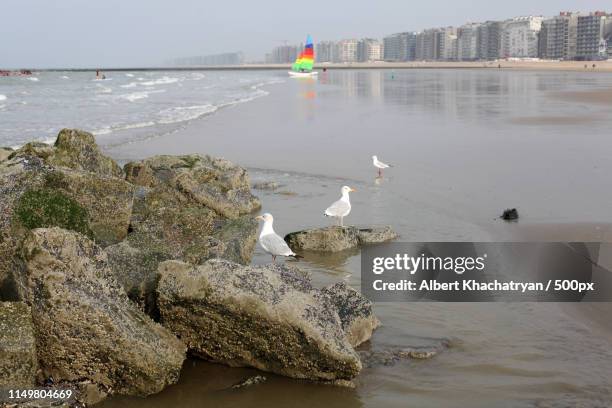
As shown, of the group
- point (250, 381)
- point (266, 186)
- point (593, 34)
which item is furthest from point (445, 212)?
point (593, 34)

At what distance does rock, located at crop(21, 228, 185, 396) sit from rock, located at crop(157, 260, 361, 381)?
326 mm

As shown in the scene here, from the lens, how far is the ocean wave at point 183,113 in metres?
30.3

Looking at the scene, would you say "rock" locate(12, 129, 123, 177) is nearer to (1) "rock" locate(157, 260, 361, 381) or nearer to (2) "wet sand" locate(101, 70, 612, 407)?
(2) "wet sand" locate(101, 70, 612, 407)

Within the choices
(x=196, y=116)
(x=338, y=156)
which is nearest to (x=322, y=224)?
(x=338, y=156)

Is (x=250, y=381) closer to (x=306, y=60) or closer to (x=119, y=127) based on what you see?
(x=119, y=127)

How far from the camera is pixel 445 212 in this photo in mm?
11414

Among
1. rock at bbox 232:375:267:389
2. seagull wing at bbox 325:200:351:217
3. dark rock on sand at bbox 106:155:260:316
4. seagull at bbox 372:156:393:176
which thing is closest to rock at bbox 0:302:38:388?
dark rock on sand at bbox 106:155:260:316

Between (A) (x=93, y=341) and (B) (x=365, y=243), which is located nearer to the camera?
(A) (x=93, y=341)

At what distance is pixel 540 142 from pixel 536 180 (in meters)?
6.24

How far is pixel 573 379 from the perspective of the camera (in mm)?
5555

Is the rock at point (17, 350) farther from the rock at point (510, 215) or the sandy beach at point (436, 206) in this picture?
the rock at point (510, 215)

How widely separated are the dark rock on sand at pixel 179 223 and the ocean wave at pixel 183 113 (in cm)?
1809

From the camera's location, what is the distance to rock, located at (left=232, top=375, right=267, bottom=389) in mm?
5441

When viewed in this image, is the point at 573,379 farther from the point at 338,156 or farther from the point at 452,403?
the point at 338,156
